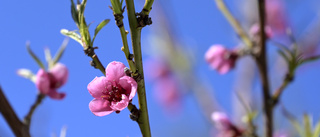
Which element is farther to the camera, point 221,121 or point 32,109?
point 221,121

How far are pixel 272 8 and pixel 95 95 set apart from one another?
1.87 metres

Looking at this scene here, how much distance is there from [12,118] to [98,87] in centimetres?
21

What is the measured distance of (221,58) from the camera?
1.40m

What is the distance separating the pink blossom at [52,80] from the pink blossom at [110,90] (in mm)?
373

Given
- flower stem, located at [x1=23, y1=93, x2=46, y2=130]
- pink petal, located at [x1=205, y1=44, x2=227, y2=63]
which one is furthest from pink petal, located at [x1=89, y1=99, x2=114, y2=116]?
pink petal, located at [x1=205, y1=44, x2=227, y2=63]

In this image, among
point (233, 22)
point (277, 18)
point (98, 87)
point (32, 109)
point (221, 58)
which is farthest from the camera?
point (277, 18)

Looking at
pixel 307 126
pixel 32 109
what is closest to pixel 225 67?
pixel 307 126

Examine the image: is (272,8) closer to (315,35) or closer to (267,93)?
(315,35)

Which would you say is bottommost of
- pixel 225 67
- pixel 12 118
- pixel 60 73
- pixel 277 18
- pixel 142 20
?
pixel 12 118

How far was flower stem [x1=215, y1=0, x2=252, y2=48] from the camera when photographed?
1.09 metres

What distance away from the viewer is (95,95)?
0.68 m

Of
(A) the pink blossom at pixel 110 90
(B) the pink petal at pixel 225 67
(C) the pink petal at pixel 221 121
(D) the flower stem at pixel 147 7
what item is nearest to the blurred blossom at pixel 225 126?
(C) the pink petal at pixel 221 121

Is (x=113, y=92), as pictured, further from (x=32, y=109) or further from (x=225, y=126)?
(x=225, y=126)

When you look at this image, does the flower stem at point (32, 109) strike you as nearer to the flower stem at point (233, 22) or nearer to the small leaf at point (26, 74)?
the small leaf at point (26, 74)
